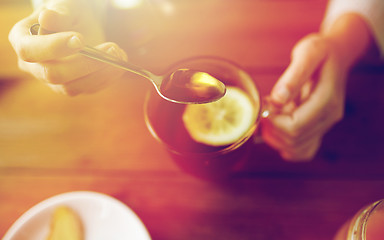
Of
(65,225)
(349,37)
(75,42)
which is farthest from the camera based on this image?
(349,37)

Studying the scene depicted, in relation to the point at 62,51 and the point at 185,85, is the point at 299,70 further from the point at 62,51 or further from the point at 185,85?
the point at 62,51

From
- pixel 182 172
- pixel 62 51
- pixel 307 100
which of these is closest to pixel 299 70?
pixel 307 100

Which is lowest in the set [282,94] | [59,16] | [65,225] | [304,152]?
[65,225]

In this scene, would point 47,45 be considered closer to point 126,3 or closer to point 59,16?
point 59,16

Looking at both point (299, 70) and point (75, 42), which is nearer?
point (75, 42)

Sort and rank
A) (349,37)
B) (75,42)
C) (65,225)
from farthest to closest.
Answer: (349,37)
(65,225)
(75,42)

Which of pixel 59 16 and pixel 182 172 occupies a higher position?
pixel 59 16

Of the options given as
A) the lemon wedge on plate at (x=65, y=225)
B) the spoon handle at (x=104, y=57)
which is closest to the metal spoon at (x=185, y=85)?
the spoon handle at (x=104, y=57)
